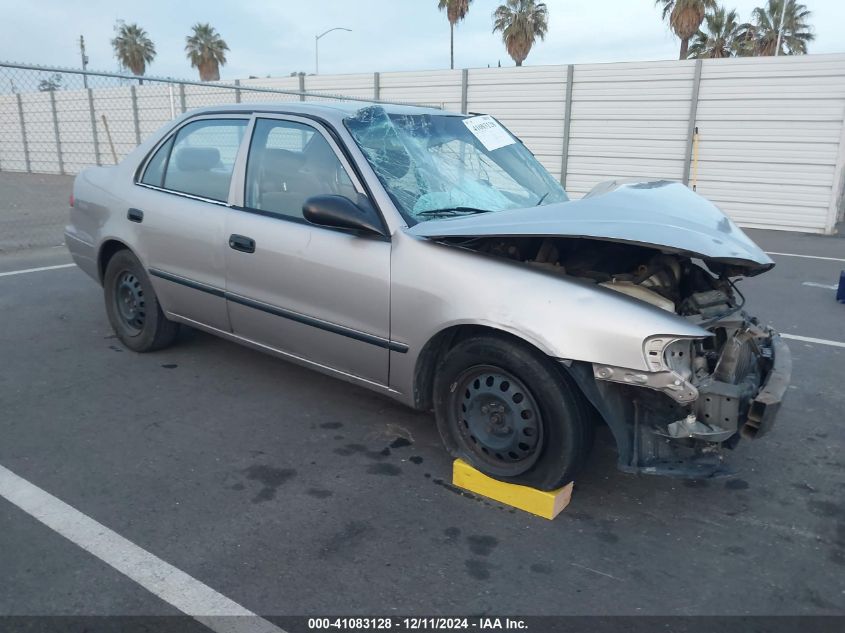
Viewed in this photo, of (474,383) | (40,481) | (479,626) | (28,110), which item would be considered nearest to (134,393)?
(40,481)

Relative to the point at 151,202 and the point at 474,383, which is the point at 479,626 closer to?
the point at 474,383

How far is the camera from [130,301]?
4.71 metres

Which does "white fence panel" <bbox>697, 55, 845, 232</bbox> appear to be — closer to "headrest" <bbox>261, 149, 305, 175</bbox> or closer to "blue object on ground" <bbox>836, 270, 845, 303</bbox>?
"blue object on ground" <bbox>836, 270, 845, 303</bbox>

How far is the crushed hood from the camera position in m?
2.59

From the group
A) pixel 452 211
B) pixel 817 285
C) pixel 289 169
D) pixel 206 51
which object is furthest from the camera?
pixel 206 51

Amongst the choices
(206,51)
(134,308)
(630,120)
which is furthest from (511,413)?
(206,51)

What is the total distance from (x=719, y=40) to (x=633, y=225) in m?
35.1

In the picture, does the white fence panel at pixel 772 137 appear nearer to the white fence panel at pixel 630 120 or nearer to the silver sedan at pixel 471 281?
the white fence panel at pixel 630 120

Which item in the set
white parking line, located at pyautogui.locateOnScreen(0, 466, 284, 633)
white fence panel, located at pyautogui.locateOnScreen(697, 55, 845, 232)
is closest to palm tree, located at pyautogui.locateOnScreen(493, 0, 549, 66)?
white fence panel, located at pyautogui.locateOnScreen(697, 55, 845, 232)

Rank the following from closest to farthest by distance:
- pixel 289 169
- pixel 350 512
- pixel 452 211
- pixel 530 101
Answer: pixel 350 512 → pixel 452 211 → pixel 289 169 → pixel 530 101

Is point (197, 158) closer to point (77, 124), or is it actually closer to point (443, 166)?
point (443, 166)

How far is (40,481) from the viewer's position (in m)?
3.07

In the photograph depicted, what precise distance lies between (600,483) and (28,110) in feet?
90.5

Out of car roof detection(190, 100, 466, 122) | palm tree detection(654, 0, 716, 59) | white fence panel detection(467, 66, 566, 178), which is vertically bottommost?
car roof detection(190, 100, 466, 122)
